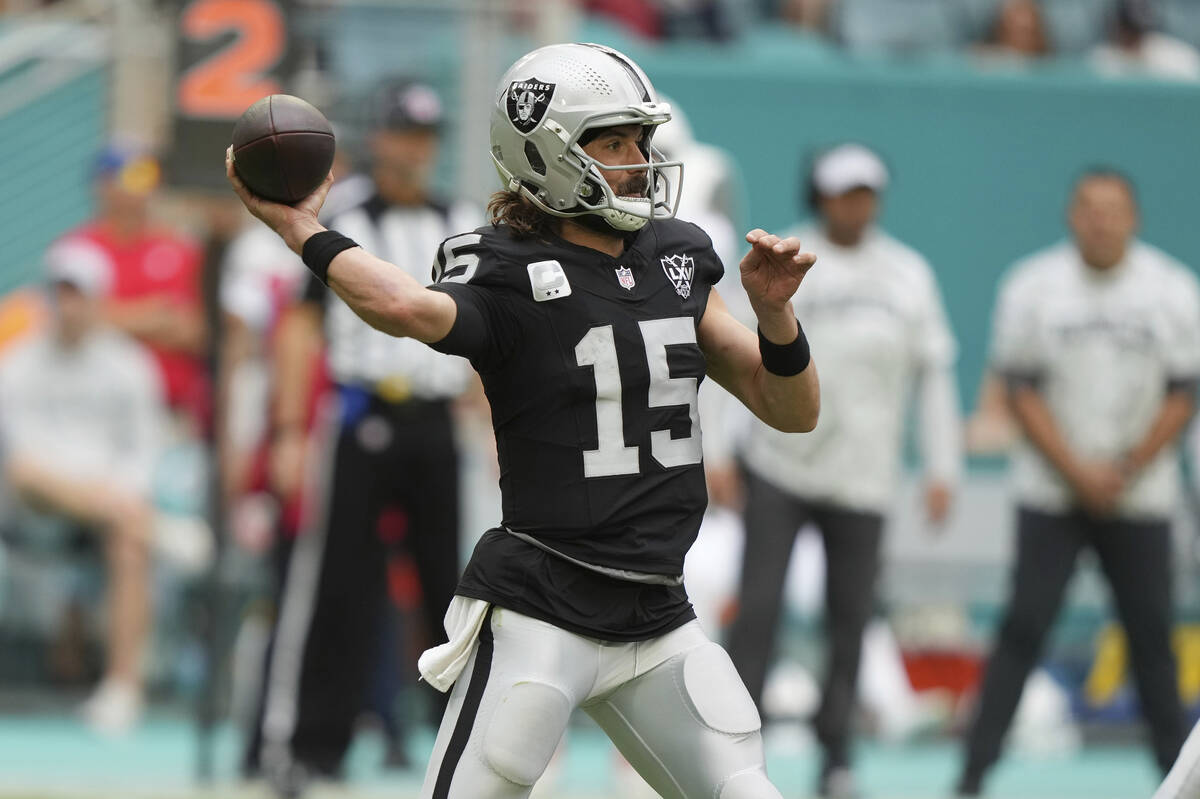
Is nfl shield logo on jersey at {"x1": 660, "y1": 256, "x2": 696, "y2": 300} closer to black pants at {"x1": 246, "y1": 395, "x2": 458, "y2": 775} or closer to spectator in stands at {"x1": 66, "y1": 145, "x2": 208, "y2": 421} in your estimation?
black pants at {"x1": 246, "y1": 395, "x2": 458, "y2": 775}

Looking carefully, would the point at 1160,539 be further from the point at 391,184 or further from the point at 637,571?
the point at 637,571

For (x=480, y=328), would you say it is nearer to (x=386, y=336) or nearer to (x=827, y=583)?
(x=386, y=336)

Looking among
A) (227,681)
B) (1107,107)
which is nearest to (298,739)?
(227,681)

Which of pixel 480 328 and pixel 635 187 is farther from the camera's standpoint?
pixel 635 187

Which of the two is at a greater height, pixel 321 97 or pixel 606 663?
pixel 606 663

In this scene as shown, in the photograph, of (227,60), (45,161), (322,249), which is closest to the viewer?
(322,249)

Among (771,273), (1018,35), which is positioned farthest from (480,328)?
(1018,35)

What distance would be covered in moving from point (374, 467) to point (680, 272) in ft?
9.63

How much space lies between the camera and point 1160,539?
685cm

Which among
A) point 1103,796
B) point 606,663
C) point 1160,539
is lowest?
point 1103,796

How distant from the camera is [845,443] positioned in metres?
6.86

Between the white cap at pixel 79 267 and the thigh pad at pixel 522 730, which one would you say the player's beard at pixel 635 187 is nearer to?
the thigh pad at pixel 522 730

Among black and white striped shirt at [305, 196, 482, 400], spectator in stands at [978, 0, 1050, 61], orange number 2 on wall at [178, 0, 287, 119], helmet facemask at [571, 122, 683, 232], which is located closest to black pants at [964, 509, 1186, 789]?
black and white striped shirt at [305, 196, 482, 400]

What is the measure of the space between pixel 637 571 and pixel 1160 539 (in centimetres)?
374
